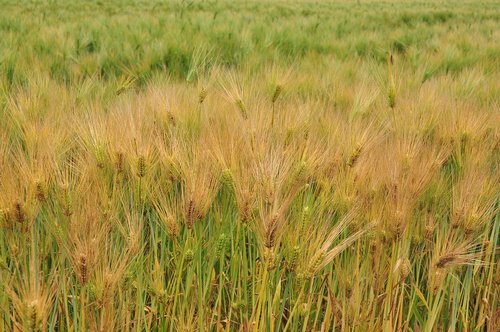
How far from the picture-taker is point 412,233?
1.12m

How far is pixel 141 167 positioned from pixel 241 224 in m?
0.27

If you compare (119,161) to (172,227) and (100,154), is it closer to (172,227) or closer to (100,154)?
(100,154)

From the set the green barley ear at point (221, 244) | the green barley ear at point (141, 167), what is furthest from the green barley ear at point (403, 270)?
the green barley ear at point (141, 167)

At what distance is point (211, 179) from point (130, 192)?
7.1 inches

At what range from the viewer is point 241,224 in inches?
41.4

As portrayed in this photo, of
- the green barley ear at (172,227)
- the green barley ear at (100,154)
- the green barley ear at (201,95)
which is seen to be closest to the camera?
the green barley ear at (172,227)

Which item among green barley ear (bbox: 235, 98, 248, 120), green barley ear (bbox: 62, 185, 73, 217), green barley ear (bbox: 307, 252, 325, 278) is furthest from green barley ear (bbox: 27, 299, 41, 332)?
green barley ear (bbox: 235, 98, 248, 120)

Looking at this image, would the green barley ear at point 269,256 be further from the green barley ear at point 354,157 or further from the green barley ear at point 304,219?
the green barley ear at point 354,157

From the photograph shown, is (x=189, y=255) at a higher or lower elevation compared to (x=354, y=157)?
lower

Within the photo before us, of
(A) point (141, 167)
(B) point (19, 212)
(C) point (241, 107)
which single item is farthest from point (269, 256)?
(C) point (241, 107)

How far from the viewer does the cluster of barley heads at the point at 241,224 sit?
84 cm

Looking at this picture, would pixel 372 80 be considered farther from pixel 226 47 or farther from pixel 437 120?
pixel 226 47

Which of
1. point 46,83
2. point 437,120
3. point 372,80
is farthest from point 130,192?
point 372,80

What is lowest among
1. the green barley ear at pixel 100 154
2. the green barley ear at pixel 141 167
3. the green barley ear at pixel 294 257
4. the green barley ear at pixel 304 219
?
the green barley ear at pixel 294 257
